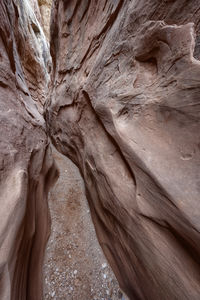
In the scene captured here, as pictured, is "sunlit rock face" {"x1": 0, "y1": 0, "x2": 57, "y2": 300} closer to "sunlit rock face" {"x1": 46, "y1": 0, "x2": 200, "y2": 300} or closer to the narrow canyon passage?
the narrow canyon passage

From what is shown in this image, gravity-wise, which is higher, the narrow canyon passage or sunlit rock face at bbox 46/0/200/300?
sunlit rock face at bbox 46/0/200/300

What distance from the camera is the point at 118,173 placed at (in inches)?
41.7

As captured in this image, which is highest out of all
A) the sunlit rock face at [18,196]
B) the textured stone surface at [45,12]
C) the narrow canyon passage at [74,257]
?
the textured stone surface at [45,12]

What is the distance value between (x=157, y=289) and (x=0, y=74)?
262 cm

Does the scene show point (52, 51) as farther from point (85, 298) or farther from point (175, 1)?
point (85, 298)

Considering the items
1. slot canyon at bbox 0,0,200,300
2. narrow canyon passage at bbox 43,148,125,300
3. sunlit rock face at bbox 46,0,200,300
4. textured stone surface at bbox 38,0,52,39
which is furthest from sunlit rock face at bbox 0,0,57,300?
textured stone surface at bbox 38,0,52,39

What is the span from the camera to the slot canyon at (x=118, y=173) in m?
0.69

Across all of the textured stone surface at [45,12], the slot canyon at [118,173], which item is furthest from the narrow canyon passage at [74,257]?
the textured stone surface at [45,12]

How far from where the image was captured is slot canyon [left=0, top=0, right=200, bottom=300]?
2.26 feet

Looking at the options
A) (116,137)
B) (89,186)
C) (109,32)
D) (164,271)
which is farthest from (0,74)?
(164,271)

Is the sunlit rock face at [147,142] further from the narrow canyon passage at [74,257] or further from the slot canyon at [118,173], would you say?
the narrow canyon passage at [74,257]

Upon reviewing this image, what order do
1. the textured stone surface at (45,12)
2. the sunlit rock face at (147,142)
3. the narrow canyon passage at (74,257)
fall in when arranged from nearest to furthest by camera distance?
the sunlit rock face at (147,142) → the narrow canyon passage at (74,257) → the textured stone surface at (45,12)

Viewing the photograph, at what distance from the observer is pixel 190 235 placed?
0.62 metres

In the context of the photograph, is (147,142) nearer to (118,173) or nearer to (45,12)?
(118,173)
